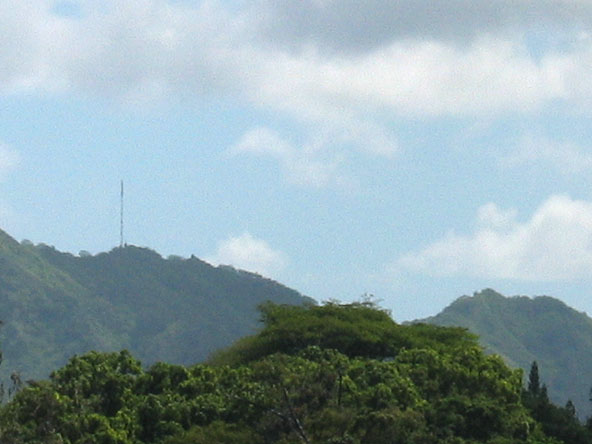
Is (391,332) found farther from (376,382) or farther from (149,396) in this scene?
(149,396)

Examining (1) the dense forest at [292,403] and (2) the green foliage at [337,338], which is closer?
(1) the dense forest at [292,403]

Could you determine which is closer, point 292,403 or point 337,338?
point 292,403

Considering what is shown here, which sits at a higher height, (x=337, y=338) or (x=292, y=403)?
(x=337, y=338)

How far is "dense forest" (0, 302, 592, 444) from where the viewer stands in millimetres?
57844

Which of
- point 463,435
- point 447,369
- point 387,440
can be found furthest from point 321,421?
point 447,369

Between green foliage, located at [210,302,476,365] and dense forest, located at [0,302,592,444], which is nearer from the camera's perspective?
dense forest, located at [0,302,592,444]

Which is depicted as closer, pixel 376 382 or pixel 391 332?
pixel 376 382

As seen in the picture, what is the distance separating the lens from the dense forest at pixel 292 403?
190 ft

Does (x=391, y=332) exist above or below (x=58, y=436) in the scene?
above

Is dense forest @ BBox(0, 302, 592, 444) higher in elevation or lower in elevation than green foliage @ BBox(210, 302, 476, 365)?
lower

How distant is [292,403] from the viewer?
53344 millimetres

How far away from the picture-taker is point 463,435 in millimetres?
70438

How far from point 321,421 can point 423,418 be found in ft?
51.4

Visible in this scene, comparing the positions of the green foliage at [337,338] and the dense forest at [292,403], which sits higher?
the green foliage at [337,338]
